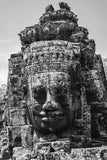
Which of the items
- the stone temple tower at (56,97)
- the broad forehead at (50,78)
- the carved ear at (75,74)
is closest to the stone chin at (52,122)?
the stone temple tower at (56,97)

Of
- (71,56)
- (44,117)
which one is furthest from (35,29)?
(44,117)

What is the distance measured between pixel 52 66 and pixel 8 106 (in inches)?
67.8

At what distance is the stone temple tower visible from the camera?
18.6 feet

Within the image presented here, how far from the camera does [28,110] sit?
20.4 ft

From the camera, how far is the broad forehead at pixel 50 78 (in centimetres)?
→ 575

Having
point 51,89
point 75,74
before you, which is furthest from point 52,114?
point 75,74

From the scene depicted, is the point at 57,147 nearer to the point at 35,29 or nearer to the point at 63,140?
the point at 63,140

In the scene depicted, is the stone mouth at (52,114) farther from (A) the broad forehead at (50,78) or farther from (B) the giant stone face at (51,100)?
(A) the broad forehead at (50,78)

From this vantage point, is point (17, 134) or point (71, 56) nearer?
point (71, 56)

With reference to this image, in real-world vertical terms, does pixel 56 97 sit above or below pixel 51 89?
below

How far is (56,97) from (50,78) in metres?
0.41

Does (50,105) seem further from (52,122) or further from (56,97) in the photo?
(52,122)

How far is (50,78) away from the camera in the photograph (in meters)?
5.79

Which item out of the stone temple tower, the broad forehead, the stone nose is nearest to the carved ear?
the stone temple tower
